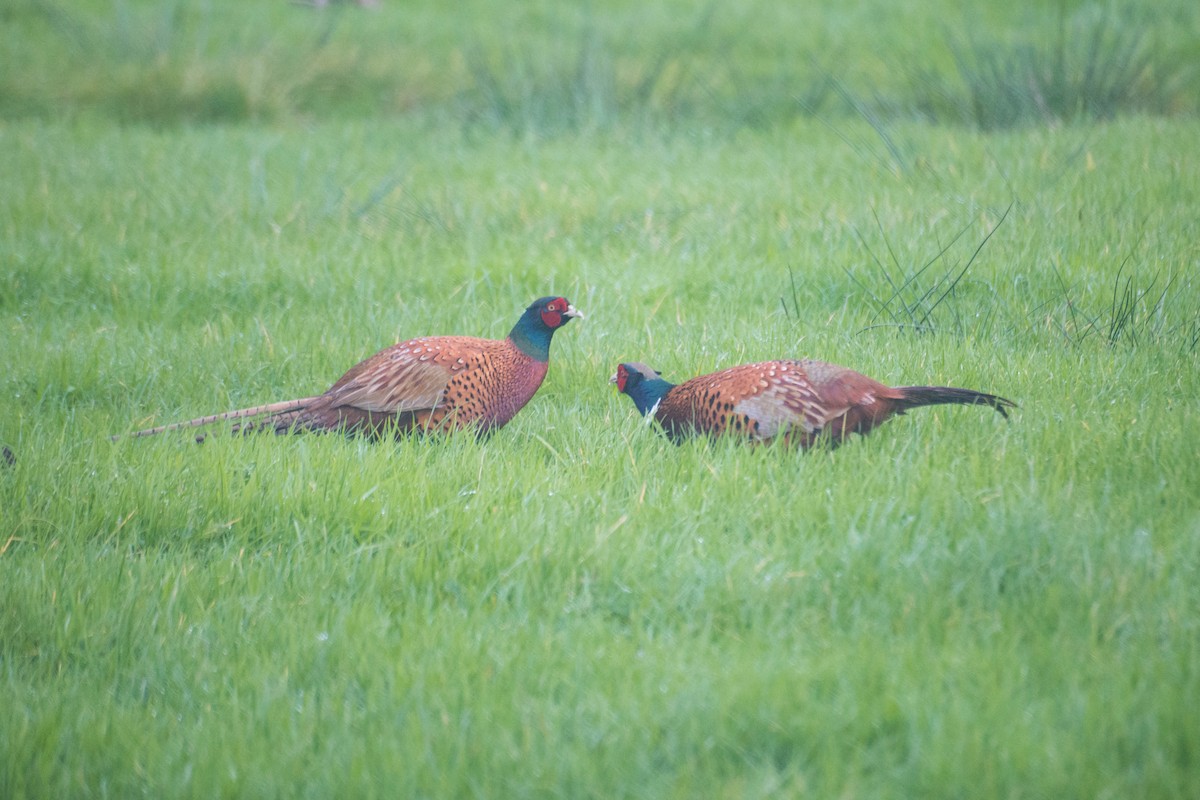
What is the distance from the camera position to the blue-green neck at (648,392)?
179 inches

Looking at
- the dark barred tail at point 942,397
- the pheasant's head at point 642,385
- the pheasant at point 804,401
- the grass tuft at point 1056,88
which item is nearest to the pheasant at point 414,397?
the pheasant's head at point 642,385

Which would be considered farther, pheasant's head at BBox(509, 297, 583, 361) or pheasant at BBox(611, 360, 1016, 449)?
pheasant's head at BBox(509, 297, 583, 361)

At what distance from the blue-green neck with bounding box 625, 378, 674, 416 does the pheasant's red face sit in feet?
1.49

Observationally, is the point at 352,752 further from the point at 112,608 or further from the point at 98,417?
the point at 98,417

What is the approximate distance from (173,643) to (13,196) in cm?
595

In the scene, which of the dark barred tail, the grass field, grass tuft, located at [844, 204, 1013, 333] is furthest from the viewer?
grass tuft, located at [844, 204, 1013, 333]

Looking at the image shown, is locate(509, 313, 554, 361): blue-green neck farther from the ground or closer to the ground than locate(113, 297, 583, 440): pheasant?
farther from the ground

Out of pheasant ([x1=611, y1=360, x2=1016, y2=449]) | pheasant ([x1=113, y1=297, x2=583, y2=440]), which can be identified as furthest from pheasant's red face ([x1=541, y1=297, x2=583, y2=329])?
pheasant ([x1=611, y1=360, x2=1016, y2=449])

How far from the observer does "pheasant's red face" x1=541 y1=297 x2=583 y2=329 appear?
15.7 feet

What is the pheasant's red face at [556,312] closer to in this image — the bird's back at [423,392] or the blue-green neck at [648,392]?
the bird's back at [423,392]

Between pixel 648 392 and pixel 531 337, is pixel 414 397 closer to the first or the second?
pixel 531 337

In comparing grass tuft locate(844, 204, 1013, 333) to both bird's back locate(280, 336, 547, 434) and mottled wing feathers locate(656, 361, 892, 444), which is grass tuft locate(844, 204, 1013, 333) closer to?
mottled wing feathers locate(656, 361, 892, 444)

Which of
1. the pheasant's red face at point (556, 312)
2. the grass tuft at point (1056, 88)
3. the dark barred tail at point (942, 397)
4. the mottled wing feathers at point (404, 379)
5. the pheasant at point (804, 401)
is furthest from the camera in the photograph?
the grass tuft at point (1056, 88)

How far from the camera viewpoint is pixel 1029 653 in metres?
2.83
